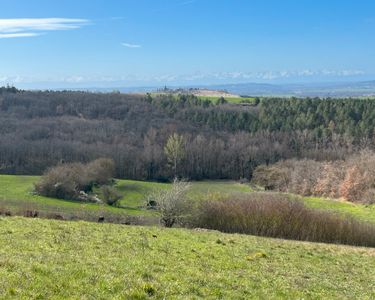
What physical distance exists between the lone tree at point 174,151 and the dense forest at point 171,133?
72 centimetres

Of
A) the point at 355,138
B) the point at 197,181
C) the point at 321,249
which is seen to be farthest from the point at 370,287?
the point at 355,138

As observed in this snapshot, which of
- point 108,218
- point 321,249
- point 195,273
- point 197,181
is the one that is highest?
point 195,273

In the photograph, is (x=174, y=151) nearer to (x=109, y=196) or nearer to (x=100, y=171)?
(x=100, y=171)

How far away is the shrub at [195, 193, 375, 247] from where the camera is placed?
144 ft

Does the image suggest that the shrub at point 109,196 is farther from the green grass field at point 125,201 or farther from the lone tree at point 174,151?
the lone tree at point 174,151

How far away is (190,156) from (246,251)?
329ft

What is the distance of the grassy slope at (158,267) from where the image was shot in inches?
480

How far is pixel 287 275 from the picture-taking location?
18234 mm

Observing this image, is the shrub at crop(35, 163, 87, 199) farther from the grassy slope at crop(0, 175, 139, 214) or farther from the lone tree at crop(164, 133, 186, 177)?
the lone tree at crop(164, 133, 186, 177)

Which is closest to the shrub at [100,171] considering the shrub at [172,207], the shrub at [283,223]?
the shrub at [172,207]

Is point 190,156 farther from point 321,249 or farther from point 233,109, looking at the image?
point 321,249

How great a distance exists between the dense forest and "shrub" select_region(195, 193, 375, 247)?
70.5 m

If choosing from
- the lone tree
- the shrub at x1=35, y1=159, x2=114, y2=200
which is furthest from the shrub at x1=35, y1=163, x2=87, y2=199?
the lone tree

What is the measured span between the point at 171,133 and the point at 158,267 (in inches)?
4809
